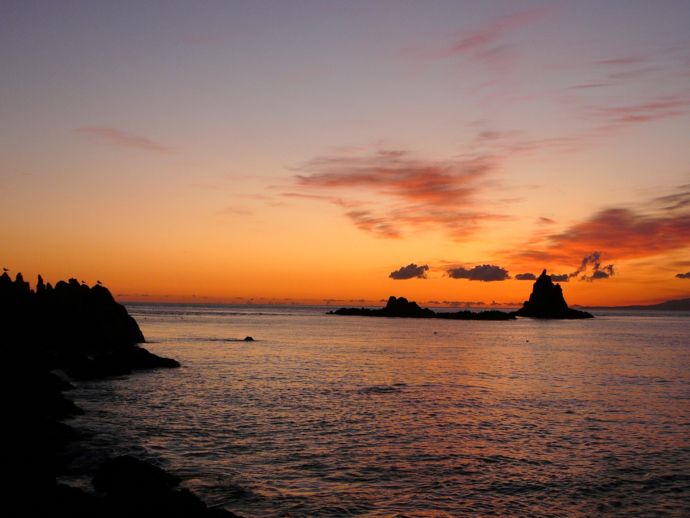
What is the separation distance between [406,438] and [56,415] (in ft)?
70.7

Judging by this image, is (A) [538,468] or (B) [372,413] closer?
(A) [538,468]

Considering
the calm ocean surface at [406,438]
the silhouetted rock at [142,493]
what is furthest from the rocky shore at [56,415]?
the calm ocean surface at [406,438]

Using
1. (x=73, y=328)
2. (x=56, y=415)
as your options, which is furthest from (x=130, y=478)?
(x=73, y=328)

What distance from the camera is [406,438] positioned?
29.7 metres

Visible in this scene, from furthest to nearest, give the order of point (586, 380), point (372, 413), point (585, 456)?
point (586, 380), point (372, 413), point (585, 456)

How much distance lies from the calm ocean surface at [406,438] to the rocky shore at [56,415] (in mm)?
2068

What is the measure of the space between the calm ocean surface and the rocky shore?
6.78 ft

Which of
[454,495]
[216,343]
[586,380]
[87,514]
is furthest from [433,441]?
[216,343]

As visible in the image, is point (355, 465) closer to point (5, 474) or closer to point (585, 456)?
point (585, 456)

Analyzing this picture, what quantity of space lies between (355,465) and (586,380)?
39.2 metres

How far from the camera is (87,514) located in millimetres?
15969

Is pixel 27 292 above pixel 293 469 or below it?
above

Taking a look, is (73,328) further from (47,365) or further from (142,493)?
(142,493)

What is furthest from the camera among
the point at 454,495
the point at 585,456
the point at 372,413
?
the point at 372,413
